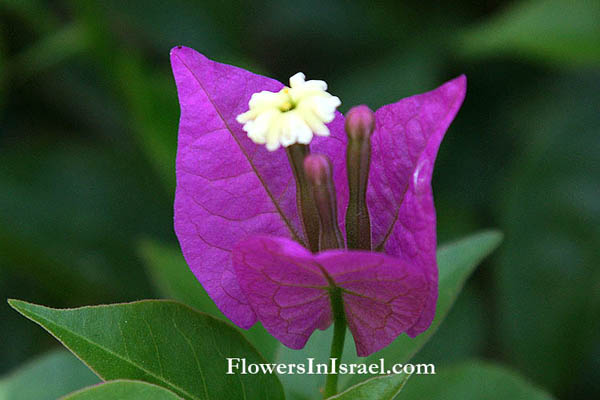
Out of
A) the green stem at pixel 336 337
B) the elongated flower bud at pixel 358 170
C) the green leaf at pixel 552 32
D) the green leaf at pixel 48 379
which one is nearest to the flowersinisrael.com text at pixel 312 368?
the green stem at pixel 336 337

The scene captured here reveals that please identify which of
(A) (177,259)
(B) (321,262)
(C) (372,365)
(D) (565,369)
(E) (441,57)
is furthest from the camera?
(E) (441,57)

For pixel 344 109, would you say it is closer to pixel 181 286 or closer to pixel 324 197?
pixel 181 286

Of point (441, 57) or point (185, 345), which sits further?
point (441, 57)

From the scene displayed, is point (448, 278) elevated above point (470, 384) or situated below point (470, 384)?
above

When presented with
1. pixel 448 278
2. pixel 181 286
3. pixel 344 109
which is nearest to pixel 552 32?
pixel 344 109

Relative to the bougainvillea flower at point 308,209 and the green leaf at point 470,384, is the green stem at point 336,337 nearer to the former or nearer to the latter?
the bougainvillea flower at point 308,209

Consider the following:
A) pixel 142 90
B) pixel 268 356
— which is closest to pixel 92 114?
pixel 142 90

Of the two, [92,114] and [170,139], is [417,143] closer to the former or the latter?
[170,139]
